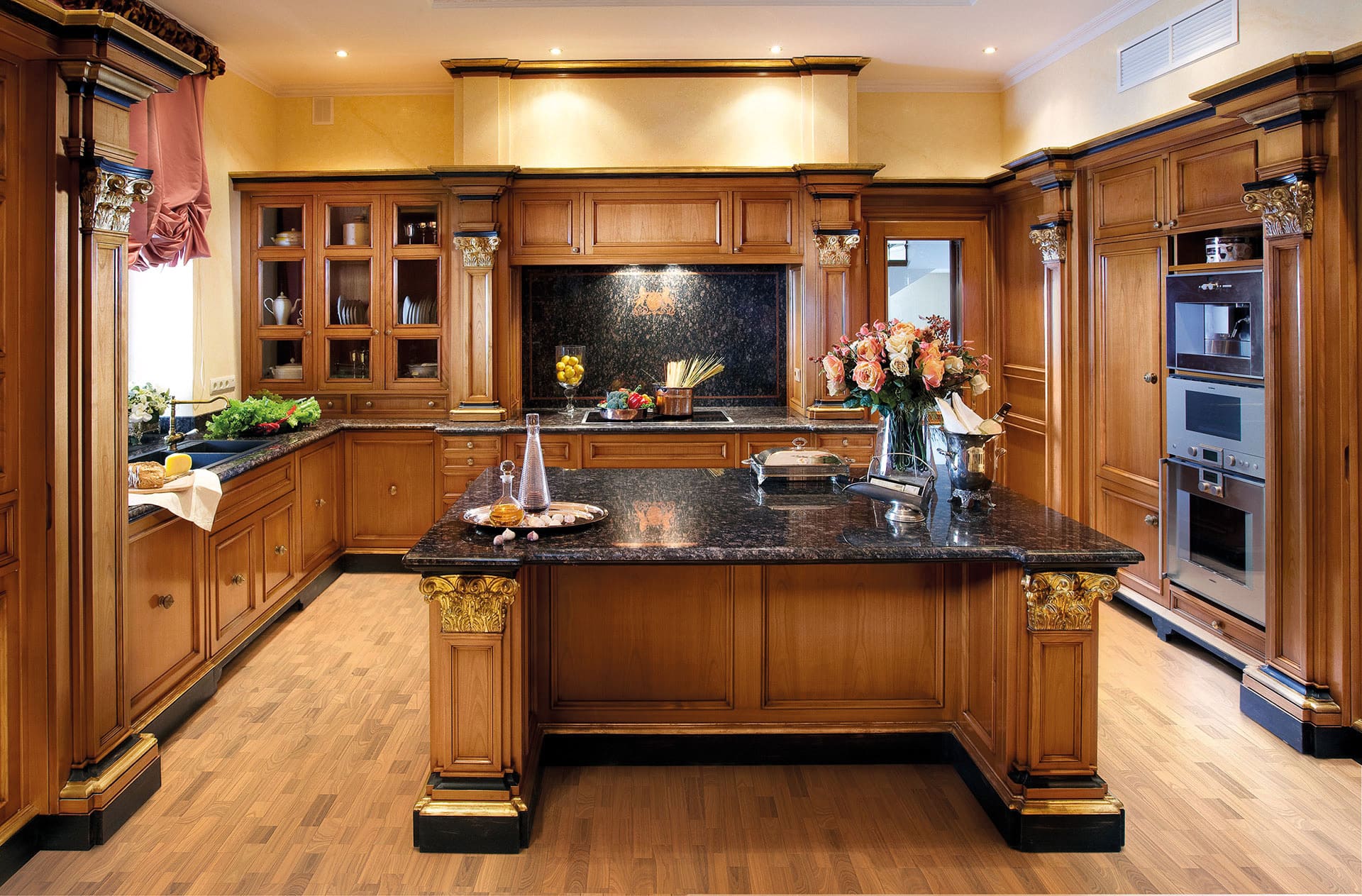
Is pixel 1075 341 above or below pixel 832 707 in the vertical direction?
→ above

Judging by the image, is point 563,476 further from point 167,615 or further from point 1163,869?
point 1163,869

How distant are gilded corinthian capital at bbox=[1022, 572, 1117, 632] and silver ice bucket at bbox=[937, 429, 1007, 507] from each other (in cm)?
45

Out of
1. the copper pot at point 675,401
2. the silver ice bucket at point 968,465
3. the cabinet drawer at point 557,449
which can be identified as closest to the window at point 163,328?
the cabinet drawer at point 557,449

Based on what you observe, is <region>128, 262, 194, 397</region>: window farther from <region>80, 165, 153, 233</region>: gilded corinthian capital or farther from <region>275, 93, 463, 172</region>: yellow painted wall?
<region>80, 165, 153, 233</region>: gilded corinthian capital

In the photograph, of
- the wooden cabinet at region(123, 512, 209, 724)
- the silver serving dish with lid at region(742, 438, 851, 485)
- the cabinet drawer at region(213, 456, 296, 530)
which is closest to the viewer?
the wooden cabinet at region(123, 512, 209, 724)

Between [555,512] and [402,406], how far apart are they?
3.32 meters

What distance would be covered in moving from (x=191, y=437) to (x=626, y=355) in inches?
100

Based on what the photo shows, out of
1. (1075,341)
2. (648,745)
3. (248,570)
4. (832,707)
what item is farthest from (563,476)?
(1075,341)

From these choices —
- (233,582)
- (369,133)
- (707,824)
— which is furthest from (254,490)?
(369,133)

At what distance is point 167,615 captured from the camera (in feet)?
10.9

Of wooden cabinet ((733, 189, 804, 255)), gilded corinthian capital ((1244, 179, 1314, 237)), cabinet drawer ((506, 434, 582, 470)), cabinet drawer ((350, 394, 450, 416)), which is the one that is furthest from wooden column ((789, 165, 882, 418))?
gilded corinthian capital ((1244, 179, 1314, 237))

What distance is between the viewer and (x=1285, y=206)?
312cm

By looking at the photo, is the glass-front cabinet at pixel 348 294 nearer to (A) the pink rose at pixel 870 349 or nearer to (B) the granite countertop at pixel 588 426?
(B) the granite countertop at pixel 588 426

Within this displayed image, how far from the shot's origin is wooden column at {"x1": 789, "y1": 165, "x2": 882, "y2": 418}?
540cm
